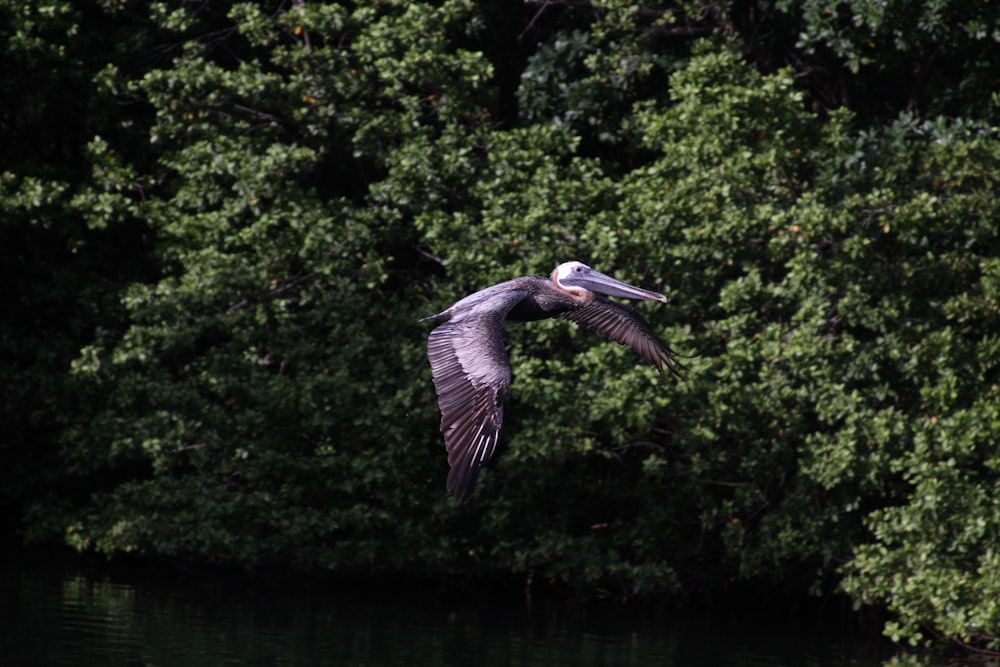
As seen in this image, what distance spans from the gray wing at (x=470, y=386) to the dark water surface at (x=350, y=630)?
4.91m

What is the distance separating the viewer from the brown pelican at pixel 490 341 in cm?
820

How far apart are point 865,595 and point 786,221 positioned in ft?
13.7

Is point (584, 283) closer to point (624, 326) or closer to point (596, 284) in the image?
point (596, 284)

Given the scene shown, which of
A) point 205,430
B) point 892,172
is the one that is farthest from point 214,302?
point 892,172

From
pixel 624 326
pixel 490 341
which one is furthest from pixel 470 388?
pixel 624 326

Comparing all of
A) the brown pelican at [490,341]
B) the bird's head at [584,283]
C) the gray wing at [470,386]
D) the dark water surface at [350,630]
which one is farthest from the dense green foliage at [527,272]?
the gray wing at [470,386]

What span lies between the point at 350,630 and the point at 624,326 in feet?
17.0

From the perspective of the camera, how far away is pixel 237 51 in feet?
62.9

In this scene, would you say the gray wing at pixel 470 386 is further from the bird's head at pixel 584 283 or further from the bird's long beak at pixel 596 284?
the bird's long beak at pixel 596 284

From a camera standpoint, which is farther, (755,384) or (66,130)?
(66,130)

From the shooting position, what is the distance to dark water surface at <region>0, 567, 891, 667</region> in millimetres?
13211

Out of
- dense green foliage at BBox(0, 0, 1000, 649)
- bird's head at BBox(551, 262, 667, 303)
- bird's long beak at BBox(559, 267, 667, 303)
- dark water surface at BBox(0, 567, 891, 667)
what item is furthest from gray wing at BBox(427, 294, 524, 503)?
dense green foliage at BBox(0, 0, 1000, 649)

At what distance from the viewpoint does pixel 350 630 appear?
14.9 m

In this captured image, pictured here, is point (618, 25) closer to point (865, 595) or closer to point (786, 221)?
point (786, 221)
